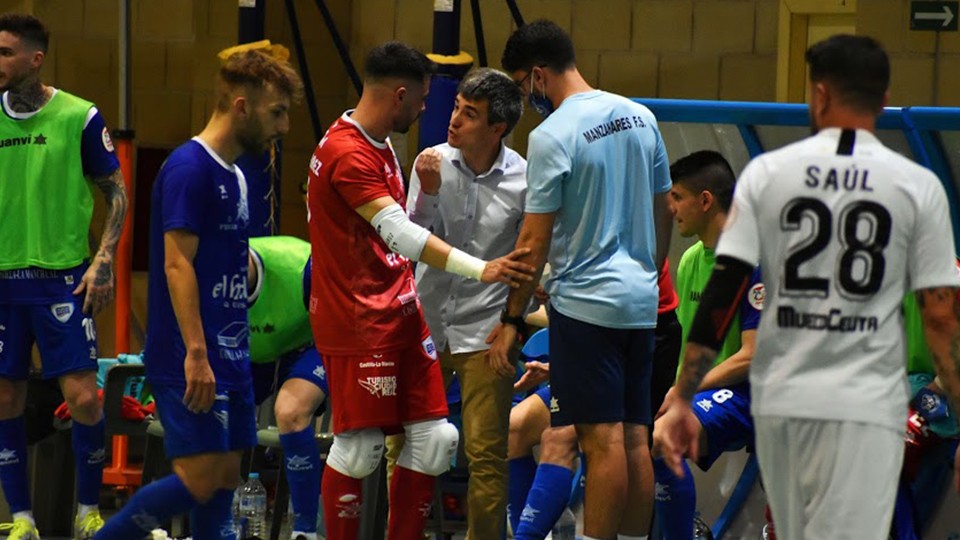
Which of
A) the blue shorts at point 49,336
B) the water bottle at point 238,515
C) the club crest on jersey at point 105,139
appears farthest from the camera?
the water bottle at point 238,515

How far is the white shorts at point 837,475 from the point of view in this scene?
3.81 metres

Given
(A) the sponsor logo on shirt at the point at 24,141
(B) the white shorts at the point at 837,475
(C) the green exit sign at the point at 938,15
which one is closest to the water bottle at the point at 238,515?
(A) the sponsor logo on shirt at the point at 24,141

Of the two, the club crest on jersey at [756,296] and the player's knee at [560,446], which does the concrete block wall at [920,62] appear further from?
the player's knee at [560,446]

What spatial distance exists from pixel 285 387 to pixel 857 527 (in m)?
Result: 3.32

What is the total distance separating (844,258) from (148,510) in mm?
2256

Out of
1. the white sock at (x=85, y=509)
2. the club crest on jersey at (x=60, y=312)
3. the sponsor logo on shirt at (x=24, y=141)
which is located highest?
the sponsor logo on shirt at (x=24, y=141)

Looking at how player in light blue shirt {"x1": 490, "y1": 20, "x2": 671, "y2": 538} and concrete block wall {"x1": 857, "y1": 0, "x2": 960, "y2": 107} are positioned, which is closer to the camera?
player in light blue shirt {"x1": 490, "y1": 20, "x2": 671, "y2": 538}

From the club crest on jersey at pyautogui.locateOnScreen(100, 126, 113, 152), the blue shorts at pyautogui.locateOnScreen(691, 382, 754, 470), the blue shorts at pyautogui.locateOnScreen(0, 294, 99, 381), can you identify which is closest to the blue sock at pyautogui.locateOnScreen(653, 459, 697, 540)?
the blue shorts at pyautogui.locateOnScreen(691, 382, 754, 470)

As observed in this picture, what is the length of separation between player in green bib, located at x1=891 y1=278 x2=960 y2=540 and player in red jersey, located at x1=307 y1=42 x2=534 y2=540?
1.64 m

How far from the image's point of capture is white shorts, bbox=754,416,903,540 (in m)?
3.81

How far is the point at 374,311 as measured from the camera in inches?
221

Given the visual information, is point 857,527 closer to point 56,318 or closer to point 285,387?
point 285,387

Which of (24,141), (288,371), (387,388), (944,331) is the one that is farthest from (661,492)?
(24,141)

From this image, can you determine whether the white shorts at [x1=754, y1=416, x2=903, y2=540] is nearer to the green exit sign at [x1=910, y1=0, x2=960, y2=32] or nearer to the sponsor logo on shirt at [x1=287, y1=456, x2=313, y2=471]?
the sponsor logo on shirt at [x1=287, y1=456, x2=313, y2=471]
